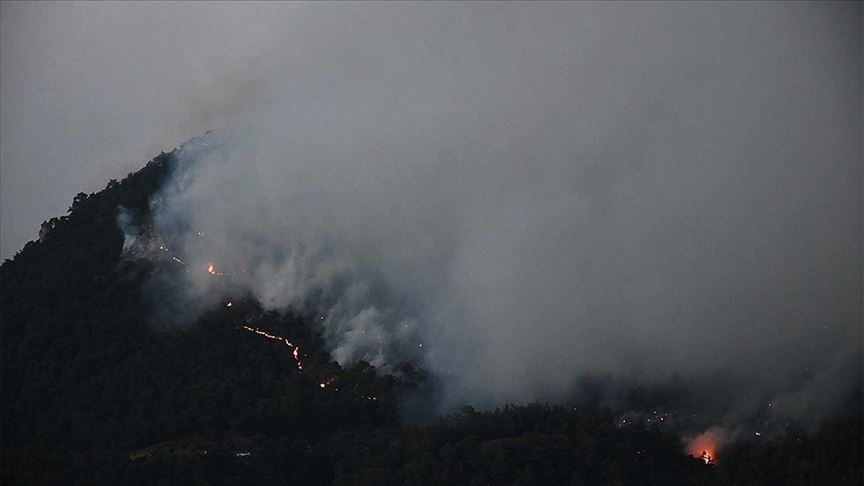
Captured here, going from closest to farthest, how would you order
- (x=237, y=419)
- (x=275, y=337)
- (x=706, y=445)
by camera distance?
(x=706, y=445)
(x=237, y=419)
(x=275, y=337)

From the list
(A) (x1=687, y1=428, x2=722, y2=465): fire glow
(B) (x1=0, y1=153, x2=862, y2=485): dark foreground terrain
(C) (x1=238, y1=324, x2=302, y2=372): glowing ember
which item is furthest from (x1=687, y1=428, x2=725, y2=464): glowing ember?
(C) (x1=238, y1=324, x2=302, y2=372): glowing ember

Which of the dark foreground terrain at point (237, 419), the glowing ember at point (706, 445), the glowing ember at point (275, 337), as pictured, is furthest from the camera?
the glowing ember at point (275, 337)

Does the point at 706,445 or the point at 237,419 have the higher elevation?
the point at 706,445

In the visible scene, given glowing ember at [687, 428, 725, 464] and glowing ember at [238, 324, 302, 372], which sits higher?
glowing ember at [238, 324, 302, 372]

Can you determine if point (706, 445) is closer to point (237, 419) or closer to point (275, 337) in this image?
Answer: point (237, 419)

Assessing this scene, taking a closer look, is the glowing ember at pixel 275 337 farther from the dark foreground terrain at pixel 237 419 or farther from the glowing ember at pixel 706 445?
the glowing ember at pixel 706 445

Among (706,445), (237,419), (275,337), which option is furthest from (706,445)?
(275,337)

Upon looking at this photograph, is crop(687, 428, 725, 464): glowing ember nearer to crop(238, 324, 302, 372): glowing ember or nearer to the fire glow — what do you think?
the fire glow

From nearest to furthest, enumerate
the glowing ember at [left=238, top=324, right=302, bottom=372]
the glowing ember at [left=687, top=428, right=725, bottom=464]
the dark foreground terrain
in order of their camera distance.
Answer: the dark foreground terrain
the glowing ember at [left=687, top=428, right=725, bottom=464]
the glowing ember at [left=238, top=324, right=302, bottom=372]

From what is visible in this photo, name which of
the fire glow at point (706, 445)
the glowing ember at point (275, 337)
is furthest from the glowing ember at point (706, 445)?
the glowing ember at point (275, 337)
